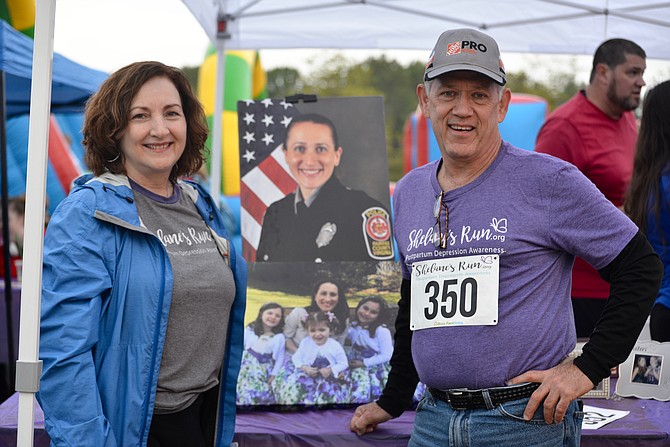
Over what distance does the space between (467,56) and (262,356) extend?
1.63 metres

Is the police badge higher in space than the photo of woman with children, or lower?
higher

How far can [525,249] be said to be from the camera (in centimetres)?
188

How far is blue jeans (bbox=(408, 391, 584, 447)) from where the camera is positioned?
188cm

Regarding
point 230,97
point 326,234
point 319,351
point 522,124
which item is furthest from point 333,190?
point 230,97

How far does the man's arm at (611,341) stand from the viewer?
182 cm

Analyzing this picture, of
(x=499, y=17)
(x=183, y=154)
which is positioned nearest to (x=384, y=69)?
(x=499, y=17)

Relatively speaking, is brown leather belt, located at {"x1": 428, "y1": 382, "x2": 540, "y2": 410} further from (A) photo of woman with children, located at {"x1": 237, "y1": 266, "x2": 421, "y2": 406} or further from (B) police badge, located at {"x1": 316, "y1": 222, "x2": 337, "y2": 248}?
(B) police badge, located at {"x1": 316, "y1": 222, "x2": 337, "y2": 248}

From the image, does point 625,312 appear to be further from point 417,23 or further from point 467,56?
point 417,23

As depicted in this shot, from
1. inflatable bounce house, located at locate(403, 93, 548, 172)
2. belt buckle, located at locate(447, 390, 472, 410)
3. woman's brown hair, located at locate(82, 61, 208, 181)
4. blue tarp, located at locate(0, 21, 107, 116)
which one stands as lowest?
belt buckle, located at locate(447, 390, 472, 410)

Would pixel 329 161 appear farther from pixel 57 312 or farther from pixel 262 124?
pixel 57 312

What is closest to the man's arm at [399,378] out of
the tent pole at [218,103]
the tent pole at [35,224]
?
the tent pole at [35,224]

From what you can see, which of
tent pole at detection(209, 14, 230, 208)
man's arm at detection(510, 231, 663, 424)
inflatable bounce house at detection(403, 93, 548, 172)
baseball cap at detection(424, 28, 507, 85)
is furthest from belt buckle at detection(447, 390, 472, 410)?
inflatable bounce house at detection(403, 93, 548, 172)

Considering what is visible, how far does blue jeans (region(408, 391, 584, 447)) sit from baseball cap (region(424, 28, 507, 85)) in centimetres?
84

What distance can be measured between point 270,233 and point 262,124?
52 cm
